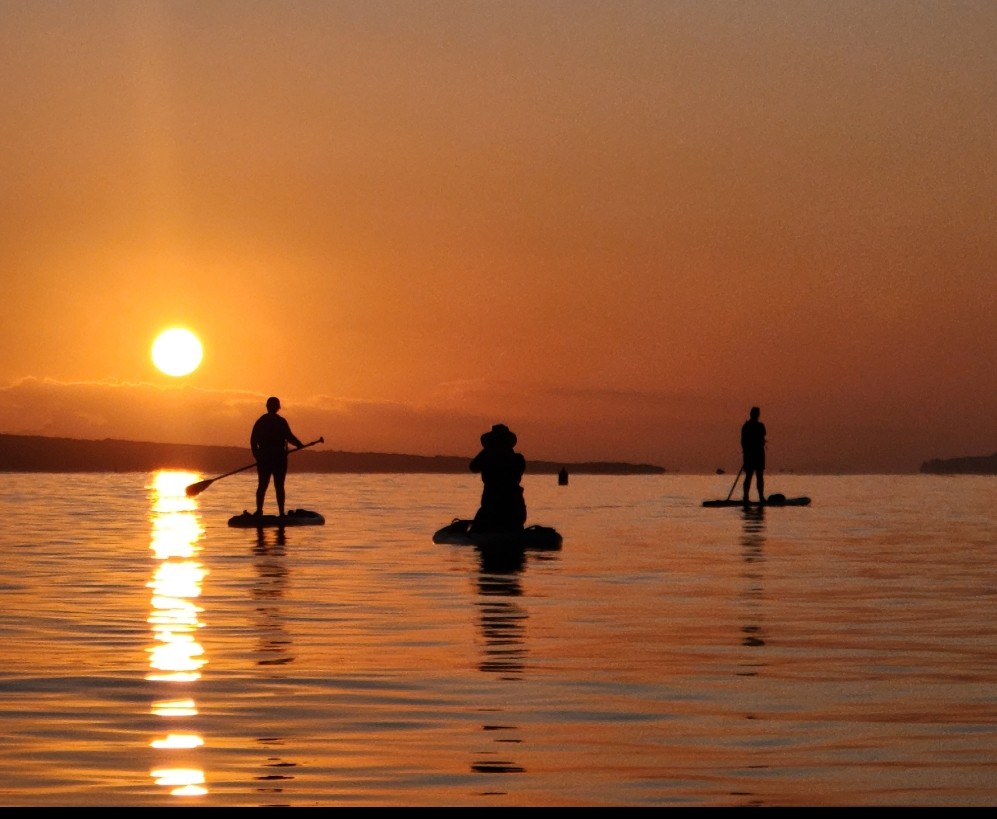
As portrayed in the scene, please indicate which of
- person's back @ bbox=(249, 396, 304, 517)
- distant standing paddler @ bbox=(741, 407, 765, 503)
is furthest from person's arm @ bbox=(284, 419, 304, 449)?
distant standing paddler @ bbox=(741, 407, 765, 503)

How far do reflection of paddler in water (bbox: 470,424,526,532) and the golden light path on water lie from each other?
4553mm

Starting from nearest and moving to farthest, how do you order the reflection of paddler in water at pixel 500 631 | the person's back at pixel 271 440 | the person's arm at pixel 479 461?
the reflection of paddler in water at pixel 500 631, the person's arm at pixel 479 461, the person's back at pixel 271 440

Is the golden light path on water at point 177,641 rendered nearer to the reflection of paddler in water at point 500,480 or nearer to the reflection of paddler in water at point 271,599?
the reflection of paddler in water at point 271,599

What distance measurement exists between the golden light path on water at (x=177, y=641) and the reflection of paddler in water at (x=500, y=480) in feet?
14.9

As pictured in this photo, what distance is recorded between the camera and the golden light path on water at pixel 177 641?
927 cm

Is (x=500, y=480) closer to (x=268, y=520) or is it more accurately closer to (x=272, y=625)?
(x=268, y=520)

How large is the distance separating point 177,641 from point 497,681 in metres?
3.65

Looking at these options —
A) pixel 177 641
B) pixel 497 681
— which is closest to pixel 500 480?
pixel 177 641

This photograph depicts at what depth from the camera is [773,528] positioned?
1523 inches

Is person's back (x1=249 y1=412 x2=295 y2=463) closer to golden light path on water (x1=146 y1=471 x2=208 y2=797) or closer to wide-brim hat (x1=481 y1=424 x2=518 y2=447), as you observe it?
golden light path on water (x1=146 y1=471 x2=208 y2=797)

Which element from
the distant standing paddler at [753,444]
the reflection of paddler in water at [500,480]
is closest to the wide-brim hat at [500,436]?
the reflection of paddler in water at [500,480]

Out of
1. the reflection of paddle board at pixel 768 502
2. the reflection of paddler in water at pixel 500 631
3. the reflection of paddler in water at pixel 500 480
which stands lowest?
the reflection of paddler in water at pixel 500 631

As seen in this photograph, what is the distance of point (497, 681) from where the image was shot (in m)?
13.0

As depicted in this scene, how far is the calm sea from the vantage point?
9148 millimetres
